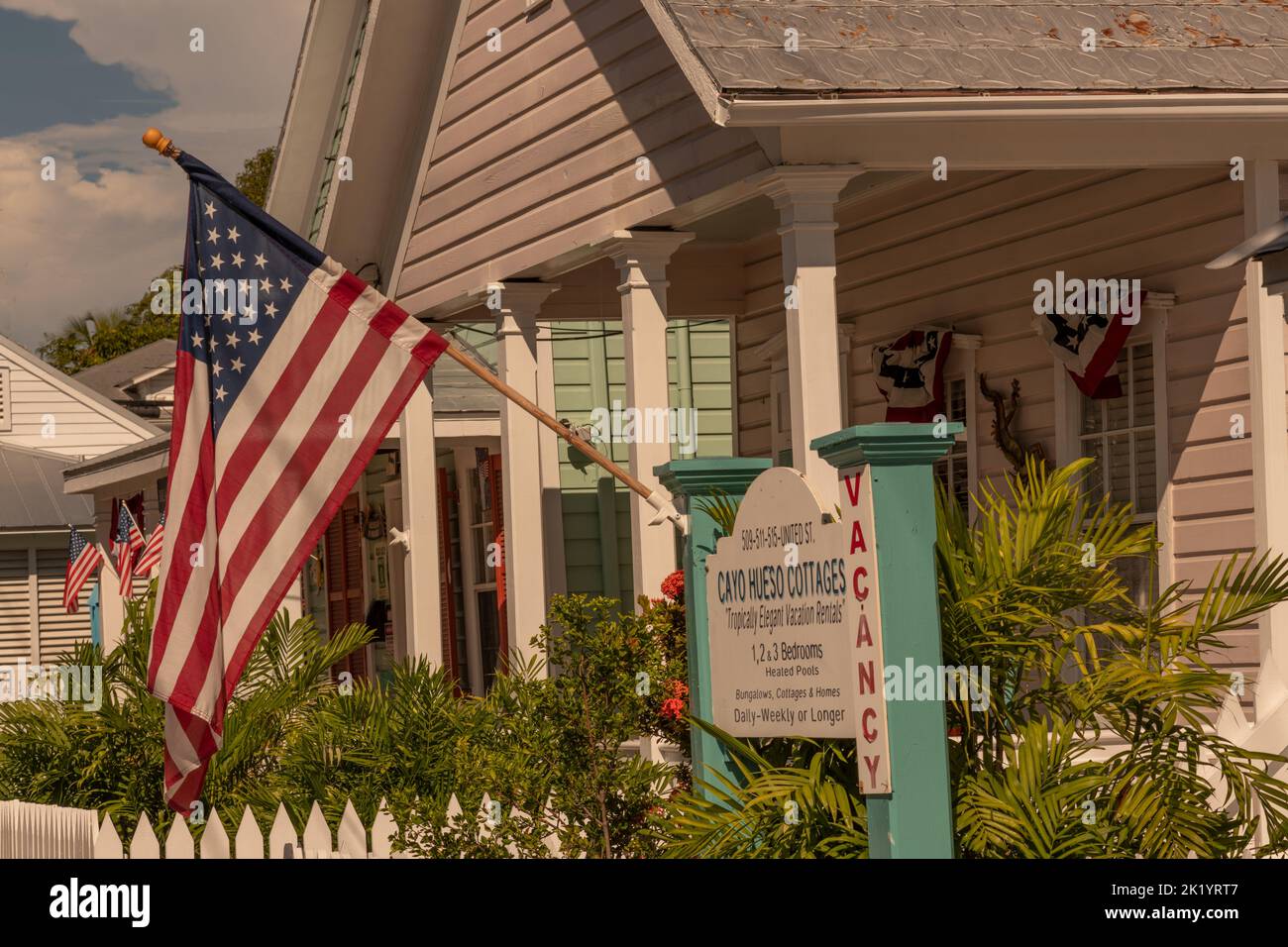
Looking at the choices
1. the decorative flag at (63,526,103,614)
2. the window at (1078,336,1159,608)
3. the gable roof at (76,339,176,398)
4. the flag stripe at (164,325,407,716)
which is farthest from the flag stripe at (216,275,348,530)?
the gable roof at (76,339,176,398)

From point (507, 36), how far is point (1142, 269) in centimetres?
468

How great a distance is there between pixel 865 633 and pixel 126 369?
3999 centimetres

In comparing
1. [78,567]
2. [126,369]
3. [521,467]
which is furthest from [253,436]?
[126,369]

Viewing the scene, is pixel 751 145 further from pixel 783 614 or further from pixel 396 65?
pixel 396 65

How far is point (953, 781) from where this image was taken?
20.6 ft

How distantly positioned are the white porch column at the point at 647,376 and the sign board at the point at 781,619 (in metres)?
3.78

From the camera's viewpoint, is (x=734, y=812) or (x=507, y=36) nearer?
(x=734, y=812)

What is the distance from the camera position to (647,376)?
34.3ft

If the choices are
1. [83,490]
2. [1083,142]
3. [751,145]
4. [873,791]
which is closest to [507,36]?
[751,145]

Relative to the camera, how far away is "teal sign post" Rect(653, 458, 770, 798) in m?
6.72

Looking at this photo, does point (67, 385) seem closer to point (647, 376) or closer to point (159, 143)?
point (647, 376)

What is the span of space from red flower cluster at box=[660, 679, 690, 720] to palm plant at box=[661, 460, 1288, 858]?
49.6 inches

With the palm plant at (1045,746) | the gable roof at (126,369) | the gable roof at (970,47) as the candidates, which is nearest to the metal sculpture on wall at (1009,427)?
the gable roof at (970,47)

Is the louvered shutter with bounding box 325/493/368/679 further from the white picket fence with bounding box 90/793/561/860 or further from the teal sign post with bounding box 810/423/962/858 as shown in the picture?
the teal sign post with bounding box 810/423/962/858
